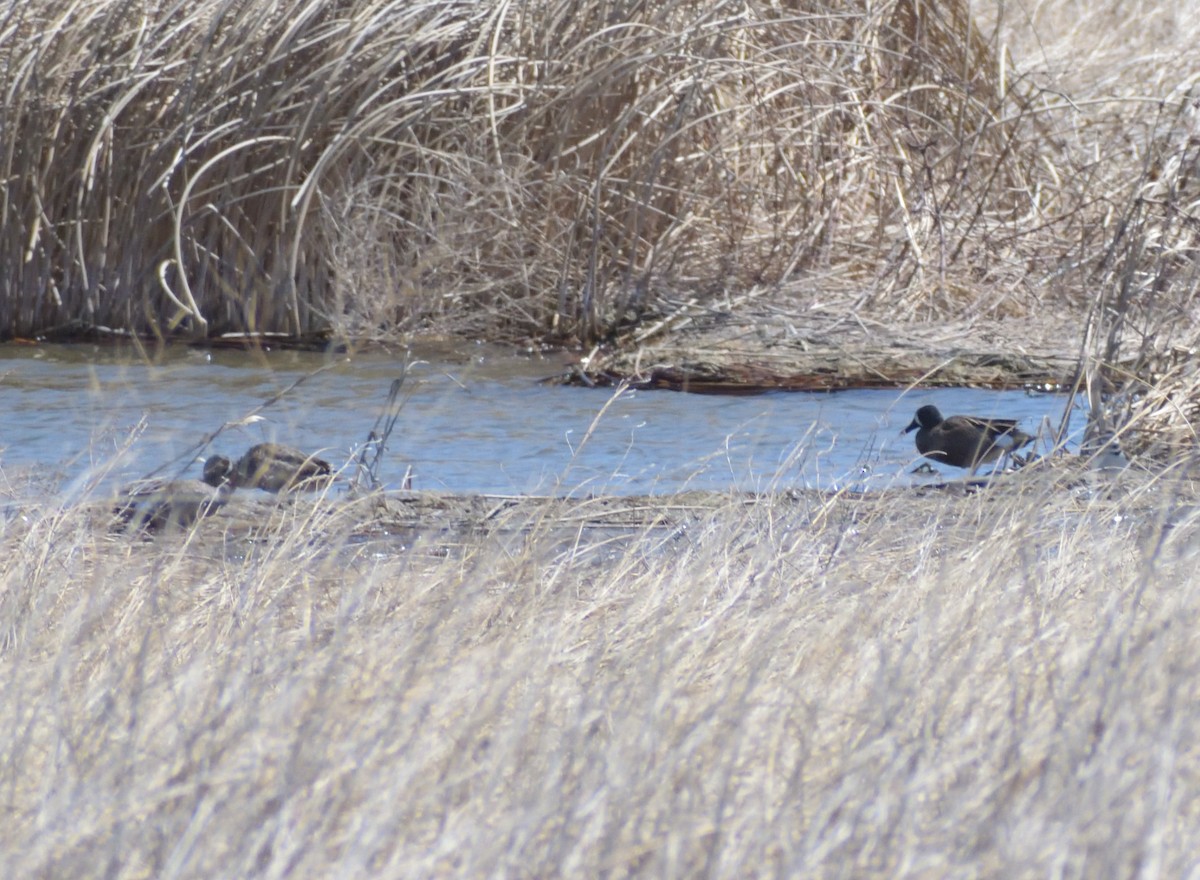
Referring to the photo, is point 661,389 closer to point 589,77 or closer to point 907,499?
point 589,77

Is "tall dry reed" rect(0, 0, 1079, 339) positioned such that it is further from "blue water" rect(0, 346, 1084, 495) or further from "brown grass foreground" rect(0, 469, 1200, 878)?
"brown grass foreground" rect(0, 469, 1200, 878)

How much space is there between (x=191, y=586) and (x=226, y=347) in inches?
197

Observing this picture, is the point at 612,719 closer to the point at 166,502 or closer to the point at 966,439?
the point at 166,502

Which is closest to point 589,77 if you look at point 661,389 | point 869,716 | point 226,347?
point 661,389

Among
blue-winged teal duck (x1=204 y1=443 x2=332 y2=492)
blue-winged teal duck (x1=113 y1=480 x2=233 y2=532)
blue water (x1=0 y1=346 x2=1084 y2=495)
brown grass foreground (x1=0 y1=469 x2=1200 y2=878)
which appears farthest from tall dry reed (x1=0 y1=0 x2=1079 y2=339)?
brown grass foreground (x1=0 y1=469 x2=1200 y2=878)

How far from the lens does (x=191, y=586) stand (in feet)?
11.9

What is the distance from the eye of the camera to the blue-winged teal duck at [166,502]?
415cm

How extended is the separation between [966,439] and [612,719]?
3218 millimetres

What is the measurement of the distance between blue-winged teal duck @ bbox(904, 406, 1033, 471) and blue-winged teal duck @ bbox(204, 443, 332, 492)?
1906 mm

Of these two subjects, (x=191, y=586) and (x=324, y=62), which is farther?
(x=324, y=62)

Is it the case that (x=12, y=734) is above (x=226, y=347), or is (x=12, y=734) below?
above

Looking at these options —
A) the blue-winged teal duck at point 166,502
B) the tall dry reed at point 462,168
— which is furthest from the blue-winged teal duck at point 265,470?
the tall dry reed at point 462,168

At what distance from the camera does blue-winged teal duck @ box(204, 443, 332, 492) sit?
468 centimetres

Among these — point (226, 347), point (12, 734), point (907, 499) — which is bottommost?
point (226, 347)
